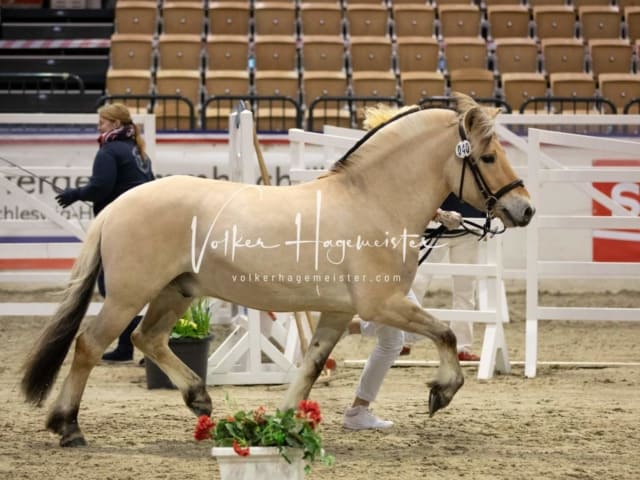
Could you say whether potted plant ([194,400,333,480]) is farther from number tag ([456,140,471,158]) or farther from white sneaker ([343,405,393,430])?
number tag ([456,140,471,158])

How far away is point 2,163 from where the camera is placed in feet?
35.7

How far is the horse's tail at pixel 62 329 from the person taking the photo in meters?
5.82

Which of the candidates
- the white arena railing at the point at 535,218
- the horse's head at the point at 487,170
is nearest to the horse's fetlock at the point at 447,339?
the horse's head at the point at 487,170

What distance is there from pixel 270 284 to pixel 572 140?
325 cm

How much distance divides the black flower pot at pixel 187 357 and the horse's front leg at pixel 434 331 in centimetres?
213

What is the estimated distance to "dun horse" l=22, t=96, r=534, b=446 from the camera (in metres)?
5.57

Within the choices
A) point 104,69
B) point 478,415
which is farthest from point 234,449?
point 104,69

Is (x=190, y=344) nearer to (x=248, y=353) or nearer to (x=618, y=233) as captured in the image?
(x=248, y=353)

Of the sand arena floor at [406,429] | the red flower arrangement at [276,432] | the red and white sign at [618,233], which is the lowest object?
the sand arena floor at [406,429]

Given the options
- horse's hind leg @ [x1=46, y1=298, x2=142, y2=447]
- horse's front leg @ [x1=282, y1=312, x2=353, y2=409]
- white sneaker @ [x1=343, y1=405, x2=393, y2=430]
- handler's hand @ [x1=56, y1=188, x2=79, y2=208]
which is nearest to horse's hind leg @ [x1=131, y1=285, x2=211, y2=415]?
horse's hind leg @ [x1=46, y1=298, x2=142, y2=447]

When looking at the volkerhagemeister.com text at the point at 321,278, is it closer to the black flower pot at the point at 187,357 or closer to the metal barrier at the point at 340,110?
the black flower pot at the point at 187,357

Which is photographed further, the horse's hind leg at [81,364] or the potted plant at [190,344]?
the potted plant at [190,344]

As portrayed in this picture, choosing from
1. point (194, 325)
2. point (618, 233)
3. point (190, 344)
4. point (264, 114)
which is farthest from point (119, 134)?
Answer: point (618, 233)

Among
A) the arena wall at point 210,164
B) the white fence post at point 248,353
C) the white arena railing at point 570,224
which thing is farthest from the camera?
the arena wall at point 210,164
